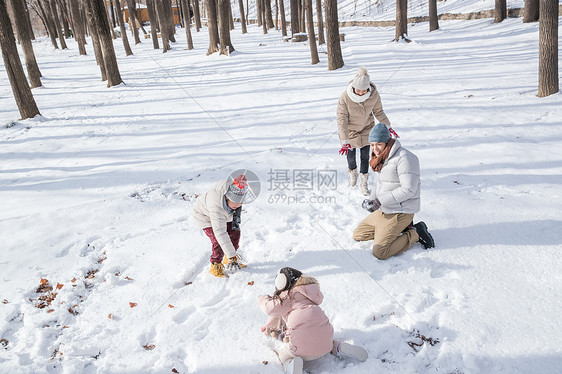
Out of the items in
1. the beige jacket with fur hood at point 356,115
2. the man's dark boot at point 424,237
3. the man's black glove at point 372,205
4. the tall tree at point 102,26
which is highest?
the tall tree at point 102,26

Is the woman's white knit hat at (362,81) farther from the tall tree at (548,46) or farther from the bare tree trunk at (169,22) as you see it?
the bare tree trunk at (169,22)

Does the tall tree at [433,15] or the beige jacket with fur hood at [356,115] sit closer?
the beige jacket with fur hood at [356,115]

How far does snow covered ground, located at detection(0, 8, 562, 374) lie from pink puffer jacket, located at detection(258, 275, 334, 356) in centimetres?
27

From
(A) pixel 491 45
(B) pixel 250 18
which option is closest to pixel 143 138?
(A) pixel 491 45

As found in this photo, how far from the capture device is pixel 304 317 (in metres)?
2.63

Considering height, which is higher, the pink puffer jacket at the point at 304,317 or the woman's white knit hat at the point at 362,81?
the woman's white knit hat at the point at 362,81

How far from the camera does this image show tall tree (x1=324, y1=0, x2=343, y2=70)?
1151cm

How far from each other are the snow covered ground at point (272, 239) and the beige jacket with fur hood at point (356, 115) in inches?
32.8

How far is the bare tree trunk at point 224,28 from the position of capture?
1580 centimetres

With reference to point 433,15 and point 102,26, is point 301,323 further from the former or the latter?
point 433,15

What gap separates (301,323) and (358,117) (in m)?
3.37

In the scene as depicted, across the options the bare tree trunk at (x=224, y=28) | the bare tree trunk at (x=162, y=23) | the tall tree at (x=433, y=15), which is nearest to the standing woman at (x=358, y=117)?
the bare tree trunk at (x=224, y=28)

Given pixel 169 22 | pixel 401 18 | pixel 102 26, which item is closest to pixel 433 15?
pixel 401 18

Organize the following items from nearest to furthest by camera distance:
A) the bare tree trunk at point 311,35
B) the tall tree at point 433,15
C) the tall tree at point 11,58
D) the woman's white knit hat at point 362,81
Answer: the woman's white knit hat at point 362,81, the tall tree at point 11,58, the bare tree trunk at point 311,35, the tall tree at point 433,15
